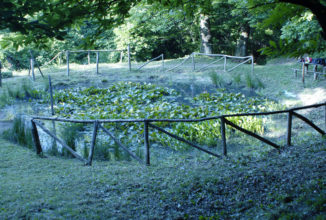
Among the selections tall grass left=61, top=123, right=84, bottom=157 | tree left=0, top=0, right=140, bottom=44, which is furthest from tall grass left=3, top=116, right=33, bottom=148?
tree left=0, top=0, right=140, bottom=44

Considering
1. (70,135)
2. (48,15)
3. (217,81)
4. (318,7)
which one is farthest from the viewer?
(217,81)

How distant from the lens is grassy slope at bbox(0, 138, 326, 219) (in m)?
3.65

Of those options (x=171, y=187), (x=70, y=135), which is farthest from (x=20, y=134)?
(x=171, y=187)

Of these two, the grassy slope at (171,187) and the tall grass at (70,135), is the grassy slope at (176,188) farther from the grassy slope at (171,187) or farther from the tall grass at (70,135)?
the tall grass at (70,135)

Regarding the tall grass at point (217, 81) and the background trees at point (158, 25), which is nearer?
the background trees at point (158, 25)

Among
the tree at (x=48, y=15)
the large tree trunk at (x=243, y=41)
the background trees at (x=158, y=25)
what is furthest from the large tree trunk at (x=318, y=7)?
the large tree trunk at (x=243, y=41)

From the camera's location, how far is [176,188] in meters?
4.52

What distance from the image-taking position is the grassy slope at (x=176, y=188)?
365 cm

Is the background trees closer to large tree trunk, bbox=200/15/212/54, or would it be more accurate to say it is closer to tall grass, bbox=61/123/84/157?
large tree trunk, bbox=200/15/212/54

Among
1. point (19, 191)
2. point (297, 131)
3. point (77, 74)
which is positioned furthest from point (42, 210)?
point (77, 74)

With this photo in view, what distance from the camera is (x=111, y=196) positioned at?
174 inches

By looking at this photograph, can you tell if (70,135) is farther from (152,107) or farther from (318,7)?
(318,7)

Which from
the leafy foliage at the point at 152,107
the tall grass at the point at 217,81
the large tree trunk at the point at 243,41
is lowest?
the leafy foliage at the point at 152,107

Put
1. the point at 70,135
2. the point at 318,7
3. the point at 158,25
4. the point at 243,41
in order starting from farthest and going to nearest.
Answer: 1. the point at 243,41
2. the point at 158,25
3. the point at 70,135
4. the point at 318,7
